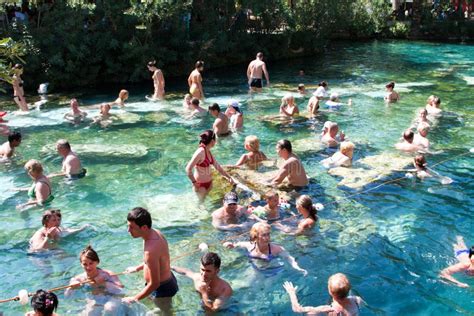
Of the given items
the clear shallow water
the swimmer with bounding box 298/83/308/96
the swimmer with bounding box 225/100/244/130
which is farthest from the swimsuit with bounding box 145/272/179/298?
the swimmer with bounding box 298/83/308/96

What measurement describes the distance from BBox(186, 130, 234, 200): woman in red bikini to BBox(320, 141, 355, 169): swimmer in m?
3.09

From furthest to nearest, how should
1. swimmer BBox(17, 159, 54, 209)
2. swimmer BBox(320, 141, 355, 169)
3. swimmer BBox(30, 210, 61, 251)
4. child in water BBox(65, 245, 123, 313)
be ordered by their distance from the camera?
swimmer BBox(320, 141, 355, 169) → swimmer BBox(17, 159, 54, 209) → swimmer BBox(30, 210, 61, 251) → child in water BBox(65, 245, 123, 313)

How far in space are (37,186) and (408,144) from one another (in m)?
9.50

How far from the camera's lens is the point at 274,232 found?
9.47m

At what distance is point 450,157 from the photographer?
13.8 metres

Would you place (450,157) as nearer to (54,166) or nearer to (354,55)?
(54,166)

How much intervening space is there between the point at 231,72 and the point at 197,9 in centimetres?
406

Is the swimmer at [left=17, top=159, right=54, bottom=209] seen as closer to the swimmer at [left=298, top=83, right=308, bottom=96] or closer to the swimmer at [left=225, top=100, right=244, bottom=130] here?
the swimmer at [left=225, top=100, right=244, bottom=130]

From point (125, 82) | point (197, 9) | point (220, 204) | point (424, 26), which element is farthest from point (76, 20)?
point (424, 26)

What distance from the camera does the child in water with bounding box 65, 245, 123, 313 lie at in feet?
22.3

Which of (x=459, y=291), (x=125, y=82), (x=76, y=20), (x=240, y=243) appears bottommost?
(x=459, y=291)

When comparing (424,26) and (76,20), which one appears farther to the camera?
(424,26)

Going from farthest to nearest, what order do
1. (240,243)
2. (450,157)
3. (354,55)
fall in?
(354,55) < (450,157) < (240,243)

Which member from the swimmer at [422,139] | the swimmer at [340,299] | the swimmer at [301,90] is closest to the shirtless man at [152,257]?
the swimmer at [340,299]
